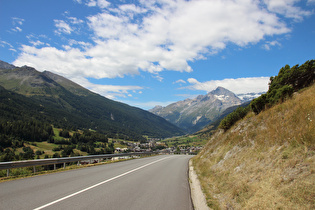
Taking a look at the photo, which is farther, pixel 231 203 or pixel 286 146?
pixel 286 146

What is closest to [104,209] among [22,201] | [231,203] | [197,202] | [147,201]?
[147,201]

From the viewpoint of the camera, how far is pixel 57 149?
116m

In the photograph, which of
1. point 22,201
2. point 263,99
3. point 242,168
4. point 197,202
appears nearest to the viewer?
Result: point 22,201

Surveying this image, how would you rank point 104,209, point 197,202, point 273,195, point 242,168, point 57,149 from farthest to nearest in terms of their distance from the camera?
point 57,149 → point 242,168 → point 197,202 → point 104,209 → point 273,195

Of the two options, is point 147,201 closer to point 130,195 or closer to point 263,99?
point 130,195

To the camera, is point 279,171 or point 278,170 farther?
point 278,170

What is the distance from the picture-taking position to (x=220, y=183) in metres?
9.09

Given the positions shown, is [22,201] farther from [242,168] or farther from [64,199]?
[242,168]

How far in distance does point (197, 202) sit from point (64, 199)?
16.4ft

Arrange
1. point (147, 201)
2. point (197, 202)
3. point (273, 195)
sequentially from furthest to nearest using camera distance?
point (197, 202) < point (147, 201) < point (273, 195)

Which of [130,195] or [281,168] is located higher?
[281,168]

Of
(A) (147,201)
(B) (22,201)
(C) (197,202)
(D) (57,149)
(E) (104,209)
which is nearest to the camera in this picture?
(E) (104,209)

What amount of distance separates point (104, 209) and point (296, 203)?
5.29 m

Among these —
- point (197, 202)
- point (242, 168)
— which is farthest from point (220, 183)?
point (197, 202)
